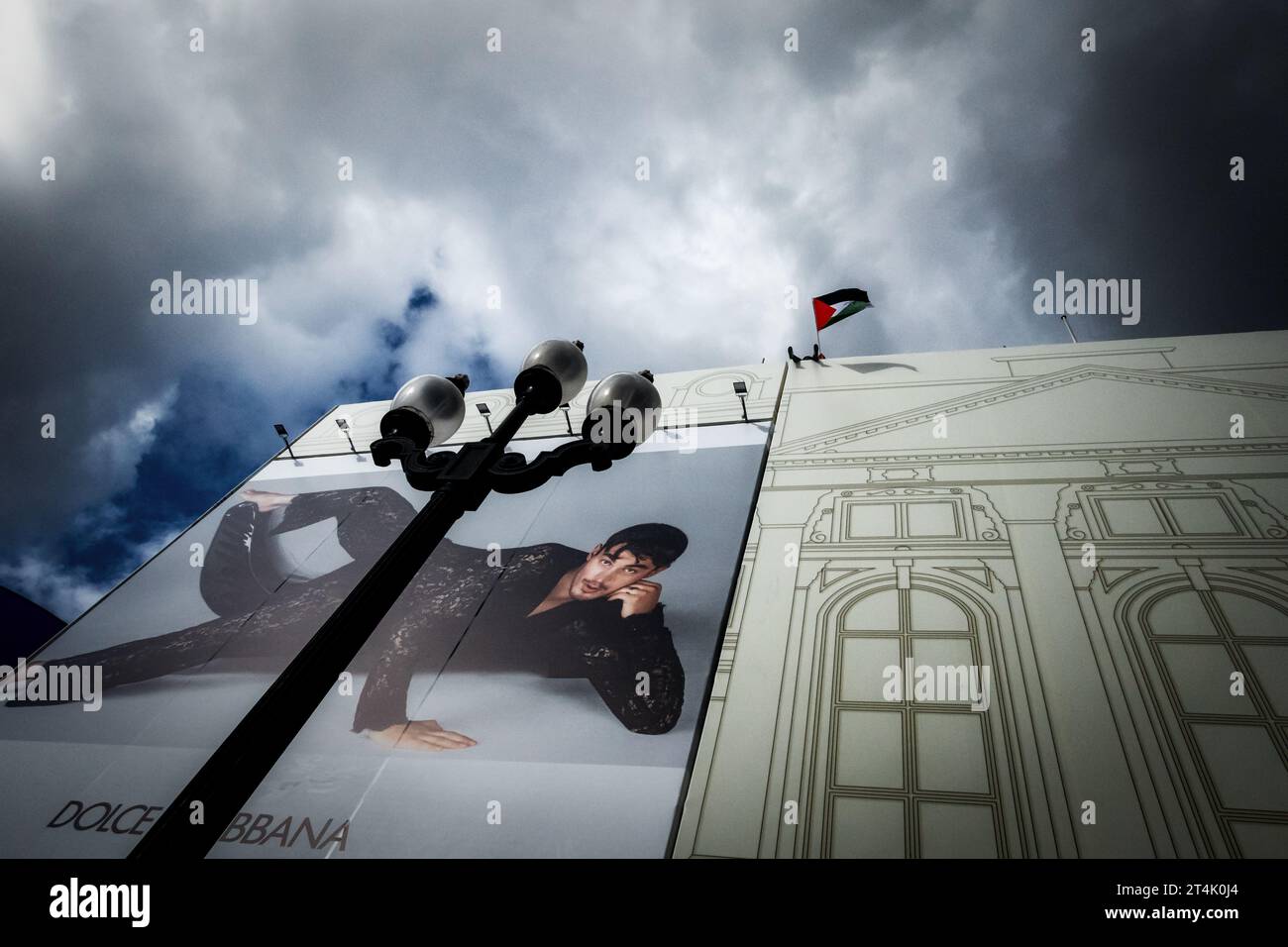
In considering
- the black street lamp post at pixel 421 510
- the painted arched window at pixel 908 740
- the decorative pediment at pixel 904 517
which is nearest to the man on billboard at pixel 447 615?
the painted arched window at pixel 908 740

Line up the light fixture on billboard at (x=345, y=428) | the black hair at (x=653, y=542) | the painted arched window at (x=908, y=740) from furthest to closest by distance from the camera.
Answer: the light fixture on billboard at (x=345, y=428) < the black hair at (x=653, y=542) < the painted arched window at (x=908, y=740)

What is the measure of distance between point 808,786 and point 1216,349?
6.13 meters

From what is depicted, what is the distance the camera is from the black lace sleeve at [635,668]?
4.45 m

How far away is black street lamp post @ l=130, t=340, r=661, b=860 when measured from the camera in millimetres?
1367

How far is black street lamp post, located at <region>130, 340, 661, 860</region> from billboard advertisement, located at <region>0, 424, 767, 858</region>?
2167mm

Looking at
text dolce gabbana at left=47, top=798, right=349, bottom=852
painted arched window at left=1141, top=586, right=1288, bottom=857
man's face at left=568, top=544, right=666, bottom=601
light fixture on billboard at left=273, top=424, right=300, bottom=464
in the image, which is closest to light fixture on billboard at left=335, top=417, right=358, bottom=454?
light fixture on billboard at left=273, top=424, right=300, bottom=464

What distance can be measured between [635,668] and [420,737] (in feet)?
5.11

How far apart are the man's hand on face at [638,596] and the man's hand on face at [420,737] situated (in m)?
1.48

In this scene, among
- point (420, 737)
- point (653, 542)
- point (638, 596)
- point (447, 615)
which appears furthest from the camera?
point (653, 542)

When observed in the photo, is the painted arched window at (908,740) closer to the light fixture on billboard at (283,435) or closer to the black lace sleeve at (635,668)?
the black lace sleeve at (635,668)

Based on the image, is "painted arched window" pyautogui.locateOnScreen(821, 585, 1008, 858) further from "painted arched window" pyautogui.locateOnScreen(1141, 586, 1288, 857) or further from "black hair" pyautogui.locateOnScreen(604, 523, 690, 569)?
"black hair" pyautogui.locateOnScreen(604, 523, 690, 569)

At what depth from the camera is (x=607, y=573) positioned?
5688mm

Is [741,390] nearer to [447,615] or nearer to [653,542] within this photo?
[653,542]

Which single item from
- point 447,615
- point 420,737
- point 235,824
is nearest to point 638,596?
point 447,615
